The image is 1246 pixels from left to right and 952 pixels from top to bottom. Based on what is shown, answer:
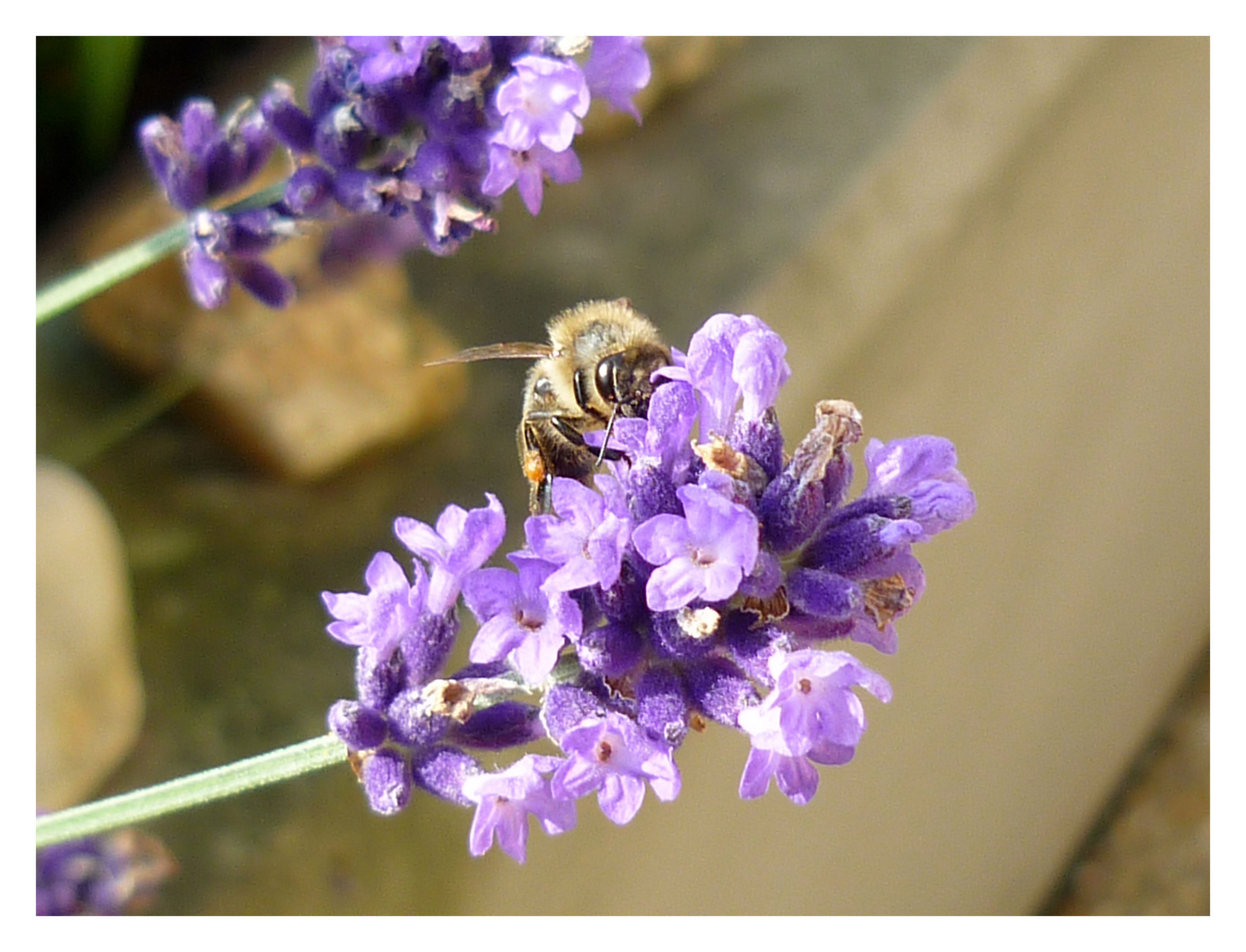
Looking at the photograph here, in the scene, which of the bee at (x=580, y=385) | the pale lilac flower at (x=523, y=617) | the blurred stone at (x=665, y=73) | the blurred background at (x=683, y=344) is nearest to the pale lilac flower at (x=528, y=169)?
the bee at (x=580, y=385)

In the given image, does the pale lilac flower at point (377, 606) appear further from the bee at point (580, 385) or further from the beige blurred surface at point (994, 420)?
the beige blurred surface at point (994, 420)

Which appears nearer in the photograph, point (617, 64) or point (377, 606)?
point (377, 606)

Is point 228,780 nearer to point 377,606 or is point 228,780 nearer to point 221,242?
point 377,606

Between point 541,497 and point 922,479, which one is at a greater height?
point 541,497

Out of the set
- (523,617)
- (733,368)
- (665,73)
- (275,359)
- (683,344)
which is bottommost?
(523,617)

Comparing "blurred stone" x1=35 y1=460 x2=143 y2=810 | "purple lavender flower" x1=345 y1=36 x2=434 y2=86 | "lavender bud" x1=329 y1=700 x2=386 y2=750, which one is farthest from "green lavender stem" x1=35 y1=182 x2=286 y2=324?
"blurred stone" x1=35 y1=460 x2=143 y2=810

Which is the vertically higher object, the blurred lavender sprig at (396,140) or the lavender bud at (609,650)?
the blurred lavender sprig at (396,140)

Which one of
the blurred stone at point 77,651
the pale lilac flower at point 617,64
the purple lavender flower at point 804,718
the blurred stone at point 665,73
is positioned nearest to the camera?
the purple lavender flower at point 804,718

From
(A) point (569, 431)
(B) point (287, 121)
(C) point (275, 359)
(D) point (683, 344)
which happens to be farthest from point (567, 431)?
(C) point (275, 359)

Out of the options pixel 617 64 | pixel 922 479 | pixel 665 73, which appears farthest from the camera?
pixel 665 73
